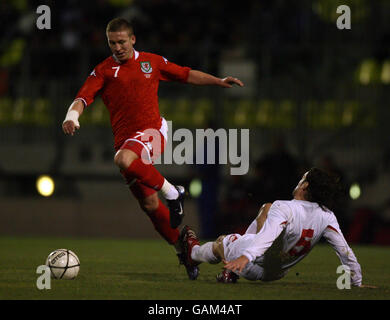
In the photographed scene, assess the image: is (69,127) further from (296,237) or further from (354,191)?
(354,191)

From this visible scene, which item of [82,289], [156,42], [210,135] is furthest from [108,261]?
[156,42]

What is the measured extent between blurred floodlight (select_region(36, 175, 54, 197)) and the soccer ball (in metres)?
8.44

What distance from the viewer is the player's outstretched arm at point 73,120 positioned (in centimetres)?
709

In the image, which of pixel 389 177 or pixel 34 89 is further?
pixel 34 89

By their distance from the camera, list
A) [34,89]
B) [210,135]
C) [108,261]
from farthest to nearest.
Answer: [34,89] → [210,135] → [108,261]

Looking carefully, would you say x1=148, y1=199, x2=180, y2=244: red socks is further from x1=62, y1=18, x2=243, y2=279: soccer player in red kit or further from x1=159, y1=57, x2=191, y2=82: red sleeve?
x1=159, y1=57, x2=191, y2=82: red sleeve

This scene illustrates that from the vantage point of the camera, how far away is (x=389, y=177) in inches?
585

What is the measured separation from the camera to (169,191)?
767 centimetres

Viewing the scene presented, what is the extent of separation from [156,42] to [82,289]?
41.2ft

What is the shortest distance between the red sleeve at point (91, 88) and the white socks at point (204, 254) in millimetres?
1623

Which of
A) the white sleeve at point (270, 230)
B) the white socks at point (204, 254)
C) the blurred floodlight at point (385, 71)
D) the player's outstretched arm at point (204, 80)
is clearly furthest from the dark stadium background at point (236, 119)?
the white sleeve at point (270, 230)

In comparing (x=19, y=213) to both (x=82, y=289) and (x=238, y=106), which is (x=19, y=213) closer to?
(x=238, y=106)

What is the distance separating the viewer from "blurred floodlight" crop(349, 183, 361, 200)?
561 inches
